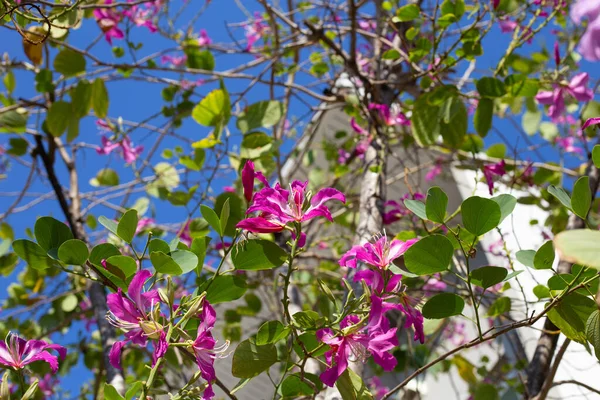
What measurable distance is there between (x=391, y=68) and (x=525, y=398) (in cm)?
102

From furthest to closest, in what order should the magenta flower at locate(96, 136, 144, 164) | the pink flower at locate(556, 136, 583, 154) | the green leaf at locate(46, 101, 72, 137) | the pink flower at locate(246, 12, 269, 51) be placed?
the pink flower at locate(556, 136, 583, 154), the pink flower at locate(246, 12, 269, 51), the magenta flower at locate(96, 136, 144, 164), the green leaf at locate(46, 101, 72, 137)

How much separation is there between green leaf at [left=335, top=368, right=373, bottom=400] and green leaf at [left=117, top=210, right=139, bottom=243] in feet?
0.93

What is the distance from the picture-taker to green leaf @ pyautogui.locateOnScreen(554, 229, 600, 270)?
31cm

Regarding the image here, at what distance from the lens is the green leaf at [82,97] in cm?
134

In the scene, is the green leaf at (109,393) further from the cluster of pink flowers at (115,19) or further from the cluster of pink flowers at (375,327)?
the cluster of pink flowers at (115,19)

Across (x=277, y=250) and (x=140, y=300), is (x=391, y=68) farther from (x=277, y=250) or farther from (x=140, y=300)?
(x=140, y=300)

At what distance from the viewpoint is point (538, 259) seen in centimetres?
62

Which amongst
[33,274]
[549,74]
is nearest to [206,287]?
[549,74]

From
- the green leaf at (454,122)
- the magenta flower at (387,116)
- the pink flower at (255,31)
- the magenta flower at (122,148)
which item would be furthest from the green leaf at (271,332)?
the pink flower at (255,31)

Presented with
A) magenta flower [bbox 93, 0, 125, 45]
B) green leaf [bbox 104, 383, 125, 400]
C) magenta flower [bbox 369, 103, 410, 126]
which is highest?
magenta flower [bbox 93, 0, 125, 45]

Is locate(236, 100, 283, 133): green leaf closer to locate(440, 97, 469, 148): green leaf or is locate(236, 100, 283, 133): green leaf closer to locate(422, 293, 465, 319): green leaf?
locate(440, 97, 469, 148): green leaf

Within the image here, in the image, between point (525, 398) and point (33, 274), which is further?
point (33, 274)

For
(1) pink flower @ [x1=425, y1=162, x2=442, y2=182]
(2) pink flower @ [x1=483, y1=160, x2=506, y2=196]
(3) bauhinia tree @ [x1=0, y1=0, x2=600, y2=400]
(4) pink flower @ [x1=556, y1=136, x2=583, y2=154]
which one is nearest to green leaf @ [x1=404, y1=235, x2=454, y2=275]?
(3) bauhinia tree @ [x1=0, y1=0, x2=600, y2=400]

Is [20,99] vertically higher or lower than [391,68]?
lower
